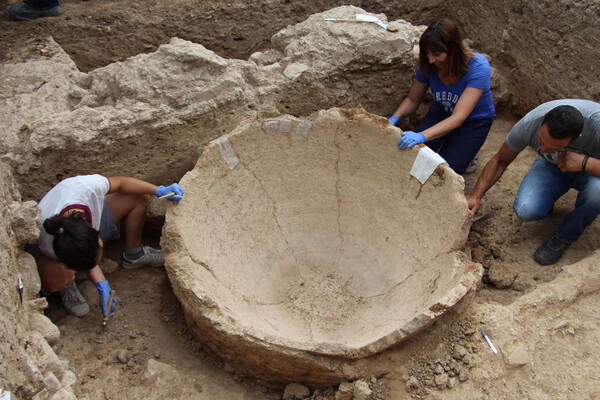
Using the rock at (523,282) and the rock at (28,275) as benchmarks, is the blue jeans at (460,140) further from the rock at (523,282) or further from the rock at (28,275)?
the rock at (28,275)

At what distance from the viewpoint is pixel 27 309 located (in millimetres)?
2244

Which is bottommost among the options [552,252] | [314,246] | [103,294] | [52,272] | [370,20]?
[314,246]

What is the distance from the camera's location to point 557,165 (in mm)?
2896

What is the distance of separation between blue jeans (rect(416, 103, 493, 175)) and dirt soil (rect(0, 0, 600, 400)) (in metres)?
0.27

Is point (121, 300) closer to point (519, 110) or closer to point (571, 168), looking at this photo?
point (571, 168)

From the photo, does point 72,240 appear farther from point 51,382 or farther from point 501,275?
point 501,275

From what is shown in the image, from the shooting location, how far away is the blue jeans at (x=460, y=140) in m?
3.41

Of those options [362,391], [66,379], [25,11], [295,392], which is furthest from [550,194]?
[25,11]

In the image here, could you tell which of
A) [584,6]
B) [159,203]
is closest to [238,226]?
[159,203]

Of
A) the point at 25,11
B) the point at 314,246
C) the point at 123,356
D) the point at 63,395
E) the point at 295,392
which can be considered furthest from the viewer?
the point at 25,11

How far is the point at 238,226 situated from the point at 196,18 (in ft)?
7.50

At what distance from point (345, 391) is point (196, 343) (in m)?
0.89

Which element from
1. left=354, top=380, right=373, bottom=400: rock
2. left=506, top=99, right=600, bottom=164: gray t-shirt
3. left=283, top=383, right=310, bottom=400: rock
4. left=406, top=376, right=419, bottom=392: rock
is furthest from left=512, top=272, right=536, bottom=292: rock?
left=283, top=383, right=310, bottom=400: rock

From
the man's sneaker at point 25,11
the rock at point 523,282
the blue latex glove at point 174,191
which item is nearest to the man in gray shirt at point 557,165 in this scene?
the rock at point 523,282
